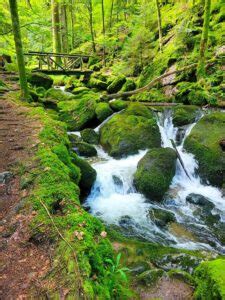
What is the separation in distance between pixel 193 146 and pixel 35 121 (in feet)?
16.4

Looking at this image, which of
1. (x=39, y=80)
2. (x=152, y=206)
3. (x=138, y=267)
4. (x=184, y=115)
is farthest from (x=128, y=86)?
(x=138, y=267)

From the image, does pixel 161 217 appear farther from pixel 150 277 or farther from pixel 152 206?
pixel 150 277

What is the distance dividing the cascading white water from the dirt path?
8.23 ft

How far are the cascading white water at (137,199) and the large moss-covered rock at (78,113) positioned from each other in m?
2.45

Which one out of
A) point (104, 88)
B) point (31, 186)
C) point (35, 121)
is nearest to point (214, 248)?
point (31, 186)

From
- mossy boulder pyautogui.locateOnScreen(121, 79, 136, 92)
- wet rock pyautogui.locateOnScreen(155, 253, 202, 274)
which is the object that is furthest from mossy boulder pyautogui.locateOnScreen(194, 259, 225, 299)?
mossy boulder pyautogui.locateOnScreen(121, 79, 136, 92)

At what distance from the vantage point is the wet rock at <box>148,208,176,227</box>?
6.32 meters

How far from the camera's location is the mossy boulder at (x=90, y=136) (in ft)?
34.6

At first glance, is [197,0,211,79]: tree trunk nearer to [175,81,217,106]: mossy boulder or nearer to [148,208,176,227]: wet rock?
[175,81,217,106]: mossy boulder

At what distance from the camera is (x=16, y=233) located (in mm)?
3113

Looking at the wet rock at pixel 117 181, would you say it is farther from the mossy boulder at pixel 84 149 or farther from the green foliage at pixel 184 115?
the green foliage at pixel 184 115

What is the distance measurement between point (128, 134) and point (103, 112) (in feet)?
7.56

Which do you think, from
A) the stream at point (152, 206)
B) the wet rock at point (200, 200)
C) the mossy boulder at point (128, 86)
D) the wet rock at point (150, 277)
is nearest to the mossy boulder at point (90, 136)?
the stream at point (152, 206)

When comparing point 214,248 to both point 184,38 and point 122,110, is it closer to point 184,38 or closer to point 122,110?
point 122,110
